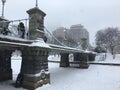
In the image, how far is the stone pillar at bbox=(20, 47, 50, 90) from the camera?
12.5 m

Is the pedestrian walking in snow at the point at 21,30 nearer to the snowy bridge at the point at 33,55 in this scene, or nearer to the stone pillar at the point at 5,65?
the snowy bridge at the point at 33,55

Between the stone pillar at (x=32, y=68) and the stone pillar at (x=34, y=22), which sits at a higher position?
the stone pillar at (x=34, y=22)

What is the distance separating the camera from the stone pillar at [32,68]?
12500 mm

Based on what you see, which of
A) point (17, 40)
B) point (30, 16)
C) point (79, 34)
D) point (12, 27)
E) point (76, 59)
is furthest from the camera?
point (79, 34)

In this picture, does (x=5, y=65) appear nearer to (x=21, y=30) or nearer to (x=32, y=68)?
(x=32, y=68)

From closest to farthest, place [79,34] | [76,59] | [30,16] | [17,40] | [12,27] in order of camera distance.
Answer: [17,40]
[12,27]
[30,16]
[76,59]
[79,34]

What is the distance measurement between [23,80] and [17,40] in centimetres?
296

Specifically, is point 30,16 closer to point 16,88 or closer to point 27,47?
point 27,47

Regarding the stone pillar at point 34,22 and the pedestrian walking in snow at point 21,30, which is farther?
the stone pillar at point 34,22

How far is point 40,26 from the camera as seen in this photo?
13977 mm

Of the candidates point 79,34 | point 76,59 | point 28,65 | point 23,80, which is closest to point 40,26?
point 28,65

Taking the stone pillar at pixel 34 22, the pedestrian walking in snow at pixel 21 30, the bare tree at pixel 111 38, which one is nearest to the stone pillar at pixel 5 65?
the pedestrian walking in snow at pixel 21 30

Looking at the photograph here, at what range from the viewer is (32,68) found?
41.7 ft

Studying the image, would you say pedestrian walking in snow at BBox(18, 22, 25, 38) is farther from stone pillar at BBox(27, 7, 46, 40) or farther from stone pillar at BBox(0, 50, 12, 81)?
stone pillar at BBox(0, 50, 12, 81)
